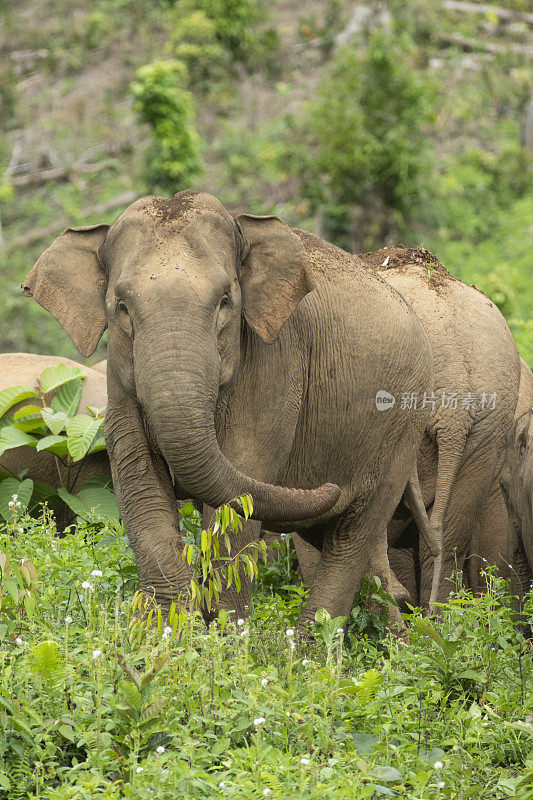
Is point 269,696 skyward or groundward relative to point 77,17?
skyward

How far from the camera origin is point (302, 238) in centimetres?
558

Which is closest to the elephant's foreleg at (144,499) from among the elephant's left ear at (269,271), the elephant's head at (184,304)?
the elephant's head at (184,304)

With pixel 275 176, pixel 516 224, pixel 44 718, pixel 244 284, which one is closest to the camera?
pixel 44 718

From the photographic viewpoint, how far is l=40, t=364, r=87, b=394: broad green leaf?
7.52 meters

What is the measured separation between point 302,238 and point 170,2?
18228 millimetres

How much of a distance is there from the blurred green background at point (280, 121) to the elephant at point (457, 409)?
7247 millimetres

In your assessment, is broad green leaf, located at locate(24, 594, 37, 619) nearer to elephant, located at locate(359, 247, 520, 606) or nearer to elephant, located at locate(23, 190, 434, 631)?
elephant, located at locate(23, 190, 434, 631)

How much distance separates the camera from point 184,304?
432cm

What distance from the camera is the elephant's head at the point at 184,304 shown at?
4250mm

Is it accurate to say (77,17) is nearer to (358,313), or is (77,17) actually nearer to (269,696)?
(358,313)

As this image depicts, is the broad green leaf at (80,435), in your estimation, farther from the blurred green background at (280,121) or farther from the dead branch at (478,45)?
the dead branch at (478,45)

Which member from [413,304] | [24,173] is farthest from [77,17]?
[413,304]

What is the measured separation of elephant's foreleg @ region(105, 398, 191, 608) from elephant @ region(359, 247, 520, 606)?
2073 mm

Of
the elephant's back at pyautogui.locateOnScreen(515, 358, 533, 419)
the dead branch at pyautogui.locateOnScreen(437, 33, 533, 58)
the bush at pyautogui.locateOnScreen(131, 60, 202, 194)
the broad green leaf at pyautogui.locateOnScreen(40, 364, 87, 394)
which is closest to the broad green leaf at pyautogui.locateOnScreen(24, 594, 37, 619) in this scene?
the broad green leaf at pyautogui.locateOnScreen(40, 364, 87, 394)
